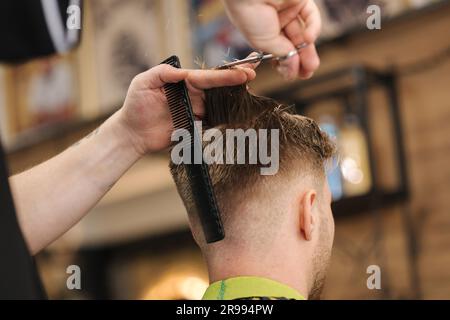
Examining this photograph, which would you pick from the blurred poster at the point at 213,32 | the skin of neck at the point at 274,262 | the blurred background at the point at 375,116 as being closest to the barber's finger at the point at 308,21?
the skin of neck at the point at 274,262

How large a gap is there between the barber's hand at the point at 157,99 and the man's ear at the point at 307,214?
0.86 ft

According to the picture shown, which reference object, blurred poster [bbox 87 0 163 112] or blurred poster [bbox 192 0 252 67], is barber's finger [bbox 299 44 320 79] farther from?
blurred poster [bbox 87 0 163 112]

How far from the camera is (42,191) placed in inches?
59.0

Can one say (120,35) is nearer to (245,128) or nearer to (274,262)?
(245,128)

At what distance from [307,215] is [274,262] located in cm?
11

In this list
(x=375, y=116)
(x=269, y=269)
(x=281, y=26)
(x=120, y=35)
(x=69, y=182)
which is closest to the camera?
(x=281, y=26)

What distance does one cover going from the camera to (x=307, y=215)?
4.56ft

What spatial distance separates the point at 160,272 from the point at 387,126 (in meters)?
2.12

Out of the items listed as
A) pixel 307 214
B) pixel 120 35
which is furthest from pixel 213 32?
pixel 120 35

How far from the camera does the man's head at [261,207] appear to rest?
4.56 ft

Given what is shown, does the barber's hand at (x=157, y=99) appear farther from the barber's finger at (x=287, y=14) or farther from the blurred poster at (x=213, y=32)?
the blurred poster at (x=213, y=32)

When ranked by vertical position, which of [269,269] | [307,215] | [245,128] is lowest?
[269,269]

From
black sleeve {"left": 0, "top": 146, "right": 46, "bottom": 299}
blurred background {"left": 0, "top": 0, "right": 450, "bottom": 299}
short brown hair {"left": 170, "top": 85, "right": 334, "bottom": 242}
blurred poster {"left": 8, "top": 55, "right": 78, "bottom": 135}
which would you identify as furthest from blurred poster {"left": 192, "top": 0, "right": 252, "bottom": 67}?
blurred poster {"left": 8, "top": 55, "right": 78, "bottom": 135}

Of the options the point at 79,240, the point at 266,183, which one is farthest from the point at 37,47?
the point at 79,240
